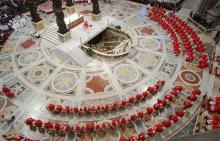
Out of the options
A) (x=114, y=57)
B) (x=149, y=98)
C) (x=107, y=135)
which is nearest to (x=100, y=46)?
(x=114, y=57)

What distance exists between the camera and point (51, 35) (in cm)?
2342

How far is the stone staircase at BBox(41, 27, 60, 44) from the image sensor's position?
2302cm

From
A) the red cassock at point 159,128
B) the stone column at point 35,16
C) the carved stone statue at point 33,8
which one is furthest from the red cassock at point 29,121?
the carved stone statue at point 33,8

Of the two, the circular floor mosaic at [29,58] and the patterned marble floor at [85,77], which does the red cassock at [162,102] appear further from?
the circular floor mosaic at [29,58]

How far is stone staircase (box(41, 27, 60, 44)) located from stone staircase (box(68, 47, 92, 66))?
9.60ft

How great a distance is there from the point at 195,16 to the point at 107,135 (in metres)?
18.4

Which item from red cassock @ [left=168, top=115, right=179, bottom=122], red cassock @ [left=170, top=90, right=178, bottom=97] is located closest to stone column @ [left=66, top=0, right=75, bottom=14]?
red cassock @ [left=170, top=90, right=178, bottom=97]

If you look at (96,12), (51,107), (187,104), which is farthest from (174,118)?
(96,12)

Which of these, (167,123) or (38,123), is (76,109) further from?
(167,123)

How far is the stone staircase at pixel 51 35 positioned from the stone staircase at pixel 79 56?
9.60 ft

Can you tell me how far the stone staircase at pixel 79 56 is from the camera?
20.5m

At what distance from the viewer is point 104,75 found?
19.3 meters

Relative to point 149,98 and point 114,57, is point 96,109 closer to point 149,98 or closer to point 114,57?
point 149,98

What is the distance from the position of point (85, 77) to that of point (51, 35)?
747 centimetres
